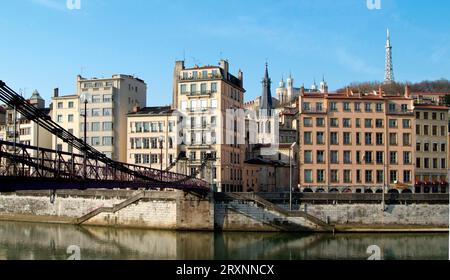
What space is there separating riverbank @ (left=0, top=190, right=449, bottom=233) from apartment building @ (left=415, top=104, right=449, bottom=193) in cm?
1826

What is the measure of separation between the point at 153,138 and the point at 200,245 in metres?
34.2

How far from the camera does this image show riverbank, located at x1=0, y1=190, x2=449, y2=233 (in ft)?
208

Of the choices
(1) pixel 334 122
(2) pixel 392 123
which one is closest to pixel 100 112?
(1) pixel 334 122

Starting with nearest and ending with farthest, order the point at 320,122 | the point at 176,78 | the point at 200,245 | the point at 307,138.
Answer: the point at 200,245, the point at 307,138, the point at 320,122, the point at 176,78

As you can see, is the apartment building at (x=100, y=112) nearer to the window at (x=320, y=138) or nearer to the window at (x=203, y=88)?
the window at (x=203, y=88)

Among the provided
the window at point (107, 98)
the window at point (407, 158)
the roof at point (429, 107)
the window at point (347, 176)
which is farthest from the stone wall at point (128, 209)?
the roof at point (429, 107)

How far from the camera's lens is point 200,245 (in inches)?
2085

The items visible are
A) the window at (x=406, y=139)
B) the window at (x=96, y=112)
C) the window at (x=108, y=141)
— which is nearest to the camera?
the window at (x=406, y=139)

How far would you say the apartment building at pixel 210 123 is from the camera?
79.4 m

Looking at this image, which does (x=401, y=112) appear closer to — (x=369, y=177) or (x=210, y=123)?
(x=369, y=177)

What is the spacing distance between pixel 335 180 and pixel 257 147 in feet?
71.3

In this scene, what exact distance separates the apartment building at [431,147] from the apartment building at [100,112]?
144ft
